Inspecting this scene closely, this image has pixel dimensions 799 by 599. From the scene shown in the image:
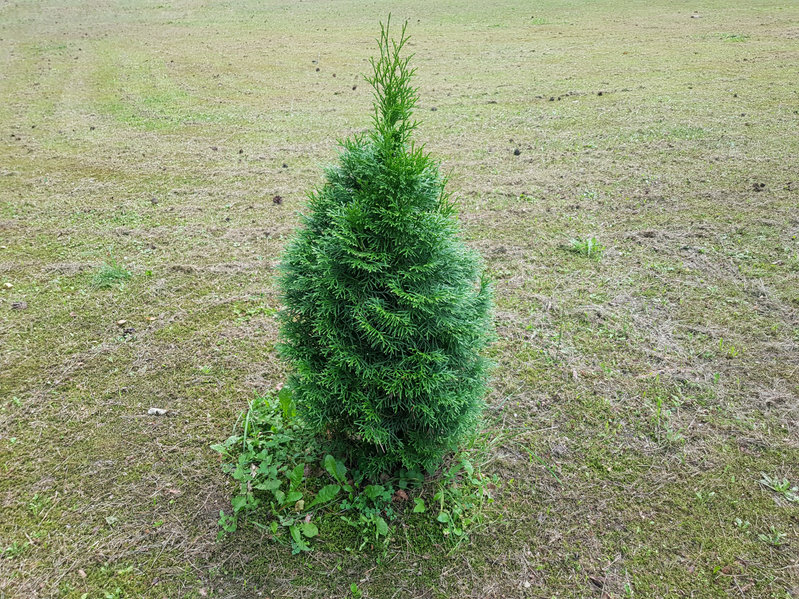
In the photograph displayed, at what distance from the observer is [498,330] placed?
4.31 metres

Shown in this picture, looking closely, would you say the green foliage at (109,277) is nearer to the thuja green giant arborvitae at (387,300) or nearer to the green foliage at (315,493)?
the green foliage at (315,493)

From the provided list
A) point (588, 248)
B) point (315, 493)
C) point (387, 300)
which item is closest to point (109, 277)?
point (315, 493)

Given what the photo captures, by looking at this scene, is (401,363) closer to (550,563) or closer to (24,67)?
(550,563)

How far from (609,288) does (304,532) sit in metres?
3.58

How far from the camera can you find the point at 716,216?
593cm

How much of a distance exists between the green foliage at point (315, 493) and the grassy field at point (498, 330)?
0.35 ft

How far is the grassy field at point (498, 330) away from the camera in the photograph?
8.62ft

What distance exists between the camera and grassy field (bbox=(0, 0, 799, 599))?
263 cm

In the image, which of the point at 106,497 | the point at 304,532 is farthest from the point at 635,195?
the point at 106,497

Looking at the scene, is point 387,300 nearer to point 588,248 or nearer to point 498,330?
point 498,330

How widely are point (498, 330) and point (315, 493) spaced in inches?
84.0

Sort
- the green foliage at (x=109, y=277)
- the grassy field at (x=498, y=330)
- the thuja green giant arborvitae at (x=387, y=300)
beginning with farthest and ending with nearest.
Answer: the green foliage at (x=109, y=277) → the grassy field at (x=498, y=330) → the thuja green giant arborvitae at (x=387, y=300)

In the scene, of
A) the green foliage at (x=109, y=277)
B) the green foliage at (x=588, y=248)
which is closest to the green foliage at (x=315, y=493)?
the green foliage at (x=109, y=277)

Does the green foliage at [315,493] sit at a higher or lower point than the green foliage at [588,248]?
lower
